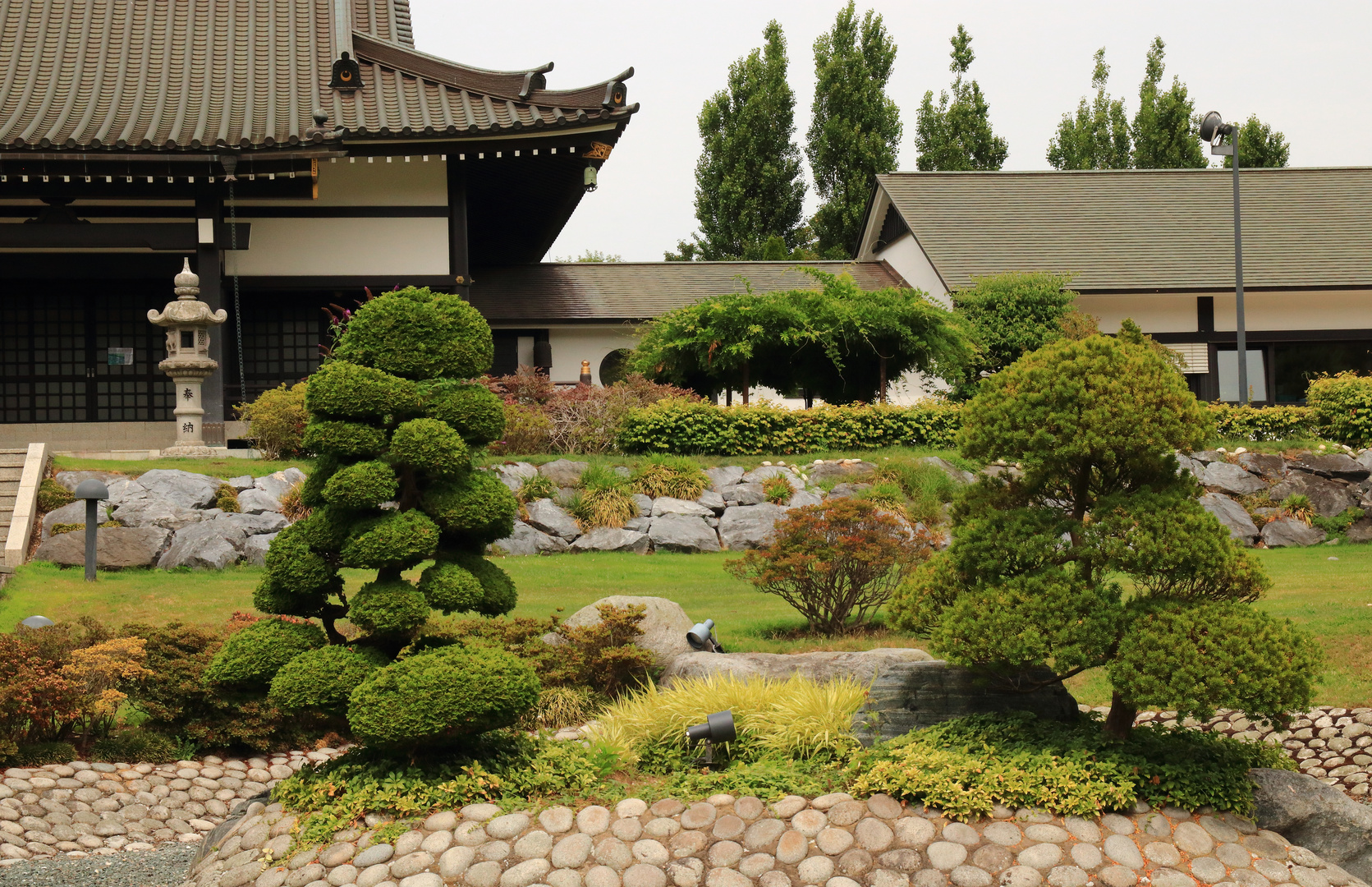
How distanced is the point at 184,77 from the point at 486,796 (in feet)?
52.7

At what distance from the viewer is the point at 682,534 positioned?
15.5m

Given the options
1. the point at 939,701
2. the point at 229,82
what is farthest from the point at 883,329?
the point at 939,701

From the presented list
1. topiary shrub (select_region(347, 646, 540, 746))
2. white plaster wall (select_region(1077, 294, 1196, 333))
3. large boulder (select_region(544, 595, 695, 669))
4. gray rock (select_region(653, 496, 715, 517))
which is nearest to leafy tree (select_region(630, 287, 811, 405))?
gray rock (select_region(653, 496, 715, 517))

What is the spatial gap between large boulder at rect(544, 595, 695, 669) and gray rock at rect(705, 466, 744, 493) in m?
7.03

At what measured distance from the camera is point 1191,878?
18.4ft

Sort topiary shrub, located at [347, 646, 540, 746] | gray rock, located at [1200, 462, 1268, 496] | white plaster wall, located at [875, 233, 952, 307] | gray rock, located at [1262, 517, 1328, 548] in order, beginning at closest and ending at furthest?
topiary shrub, located at [347, 646, 540, 746]
gray rock, located at [1262, 517, 1328, 548]
gray rock, located at [1200, 462, 1268, 496]
white plaster wall, located at [875, 233, 952, 307]

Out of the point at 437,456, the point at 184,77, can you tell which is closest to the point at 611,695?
the point at 437,456

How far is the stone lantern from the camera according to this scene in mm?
15914

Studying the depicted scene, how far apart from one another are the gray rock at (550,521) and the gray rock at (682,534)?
1007 mm

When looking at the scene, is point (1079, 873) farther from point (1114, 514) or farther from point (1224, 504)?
point (1224, 504)

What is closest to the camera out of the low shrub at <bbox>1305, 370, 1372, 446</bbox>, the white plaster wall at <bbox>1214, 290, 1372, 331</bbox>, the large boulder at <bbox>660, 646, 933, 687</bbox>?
the large boulder at <bbox>660, 646, 933, 687</bbox>

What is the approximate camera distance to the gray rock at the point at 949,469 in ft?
55.2

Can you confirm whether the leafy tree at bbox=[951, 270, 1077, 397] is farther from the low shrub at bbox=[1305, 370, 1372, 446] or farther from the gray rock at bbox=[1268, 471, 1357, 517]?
the gray rock at bbox=[1268, 471, 1357, 517]

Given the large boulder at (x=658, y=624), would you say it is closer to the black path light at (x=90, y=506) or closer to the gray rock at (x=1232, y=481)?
the black path light at (x=90, y=506)
